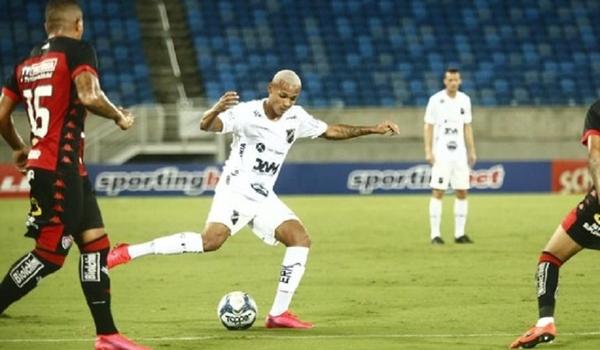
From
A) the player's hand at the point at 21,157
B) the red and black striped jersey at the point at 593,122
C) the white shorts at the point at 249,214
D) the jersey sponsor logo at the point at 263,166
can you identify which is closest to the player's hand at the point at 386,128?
the jersey sponsor logo at the point at 263,166

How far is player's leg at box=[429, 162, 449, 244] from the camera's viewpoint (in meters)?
17.7

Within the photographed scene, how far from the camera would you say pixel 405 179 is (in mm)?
30047

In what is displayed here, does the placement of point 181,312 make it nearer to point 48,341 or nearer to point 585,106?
point 48,341

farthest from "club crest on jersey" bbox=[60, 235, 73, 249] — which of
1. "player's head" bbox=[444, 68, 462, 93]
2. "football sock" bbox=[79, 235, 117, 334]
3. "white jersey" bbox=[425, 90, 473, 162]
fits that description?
"player's head" bbox=[444, 68, 462, 93]

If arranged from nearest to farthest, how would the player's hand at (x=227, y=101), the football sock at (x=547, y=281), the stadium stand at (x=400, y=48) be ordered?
the football sock at (x=547, y=281) < the player's hand at (x=227, y=101) < the stadium stand at (x=400, y=48)

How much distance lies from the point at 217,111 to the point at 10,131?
1.83m

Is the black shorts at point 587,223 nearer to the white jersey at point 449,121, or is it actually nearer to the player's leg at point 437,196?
the player's leg at point 437,196

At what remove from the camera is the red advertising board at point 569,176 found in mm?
29844

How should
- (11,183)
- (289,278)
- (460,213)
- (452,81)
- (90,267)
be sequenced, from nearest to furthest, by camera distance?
(90,267) < (289,278) < (460,213) < (452,81) < (11,183)

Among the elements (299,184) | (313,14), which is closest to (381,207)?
(299,184)

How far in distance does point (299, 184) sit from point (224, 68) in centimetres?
532

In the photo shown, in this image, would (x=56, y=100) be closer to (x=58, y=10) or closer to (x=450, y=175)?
(x=58, y=10)

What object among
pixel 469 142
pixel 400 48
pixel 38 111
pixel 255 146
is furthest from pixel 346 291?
pixel 400 48

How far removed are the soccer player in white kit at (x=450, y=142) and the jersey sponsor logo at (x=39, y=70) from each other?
10.4 m
